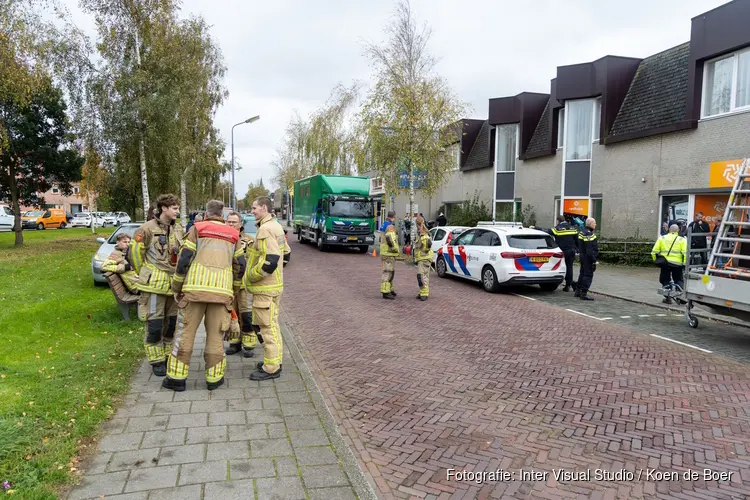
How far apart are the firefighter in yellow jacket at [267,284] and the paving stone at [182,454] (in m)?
1.55

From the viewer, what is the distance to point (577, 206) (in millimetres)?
19797

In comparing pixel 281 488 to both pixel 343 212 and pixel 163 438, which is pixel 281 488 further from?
pixel 343 212

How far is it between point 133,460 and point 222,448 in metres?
0.57

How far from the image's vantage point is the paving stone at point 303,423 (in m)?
4.12

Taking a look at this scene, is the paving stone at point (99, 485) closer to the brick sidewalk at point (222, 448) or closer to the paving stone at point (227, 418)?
the brick sidewalk at point (222, 448)

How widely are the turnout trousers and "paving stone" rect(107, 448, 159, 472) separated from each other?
1254 mm

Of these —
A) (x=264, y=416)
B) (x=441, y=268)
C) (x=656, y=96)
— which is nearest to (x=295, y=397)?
(x=264, y=416)

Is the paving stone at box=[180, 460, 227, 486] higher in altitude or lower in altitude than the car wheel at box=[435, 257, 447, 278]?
lower

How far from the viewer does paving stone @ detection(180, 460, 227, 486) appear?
3.26 m

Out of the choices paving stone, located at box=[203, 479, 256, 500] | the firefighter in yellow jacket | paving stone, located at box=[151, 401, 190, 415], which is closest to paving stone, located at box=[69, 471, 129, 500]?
paving stone, located at box=[203, 479, 256, 500]

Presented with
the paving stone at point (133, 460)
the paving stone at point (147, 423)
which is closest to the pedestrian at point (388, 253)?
the paving stone at point (147, 423)

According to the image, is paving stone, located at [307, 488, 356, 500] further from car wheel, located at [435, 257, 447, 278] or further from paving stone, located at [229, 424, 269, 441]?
car wheel, located at [435, 257, 447, 278]

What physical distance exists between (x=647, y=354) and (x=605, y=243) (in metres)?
11.5

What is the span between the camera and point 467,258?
13.0 meters
